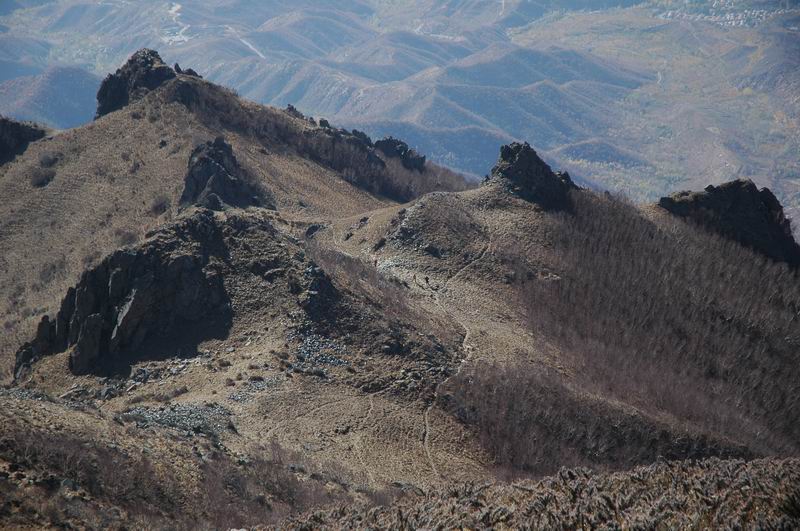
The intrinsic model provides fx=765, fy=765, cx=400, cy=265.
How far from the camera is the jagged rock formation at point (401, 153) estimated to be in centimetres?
11494

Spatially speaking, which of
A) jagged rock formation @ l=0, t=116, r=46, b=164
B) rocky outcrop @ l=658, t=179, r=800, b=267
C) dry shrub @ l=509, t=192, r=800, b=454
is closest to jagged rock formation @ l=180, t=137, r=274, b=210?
jagged rock formation @ l=0, t=116, r=46, b=164

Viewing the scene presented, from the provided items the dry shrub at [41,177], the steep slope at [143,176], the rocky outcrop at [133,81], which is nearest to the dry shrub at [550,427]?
the steep slope at [143,176]

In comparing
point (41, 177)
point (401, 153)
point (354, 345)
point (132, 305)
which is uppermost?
point (401, 153)

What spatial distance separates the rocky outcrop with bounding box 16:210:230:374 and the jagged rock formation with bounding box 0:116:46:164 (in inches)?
1996

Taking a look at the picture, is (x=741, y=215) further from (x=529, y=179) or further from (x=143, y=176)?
(x=143, y=176)

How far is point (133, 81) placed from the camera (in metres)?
96.9

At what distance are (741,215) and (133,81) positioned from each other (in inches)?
2920

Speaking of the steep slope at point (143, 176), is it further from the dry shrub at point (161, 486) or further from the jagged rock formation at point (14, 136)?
the dry shrub at point (161, 486)

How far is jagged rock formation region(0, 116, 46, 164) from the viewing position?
284 ft

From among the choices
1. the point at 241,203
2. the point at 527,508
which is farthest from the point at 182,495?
the point at 241,203

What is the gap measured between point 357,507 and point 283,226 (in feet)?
147

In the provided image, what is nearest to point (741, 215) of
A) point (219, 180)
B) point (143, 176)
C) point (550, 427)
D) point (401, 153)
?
point (401, 153)

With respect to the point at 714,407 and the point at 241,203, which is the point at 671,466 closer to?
the point at 714,407

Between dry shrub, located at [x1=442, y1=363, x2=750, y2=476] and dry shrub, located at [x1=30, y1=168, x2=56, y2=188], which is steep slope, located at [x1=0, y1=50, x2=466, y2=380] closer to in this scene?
dry shrub, located at [x1=30, y1=168, x2=56, y2=188]
